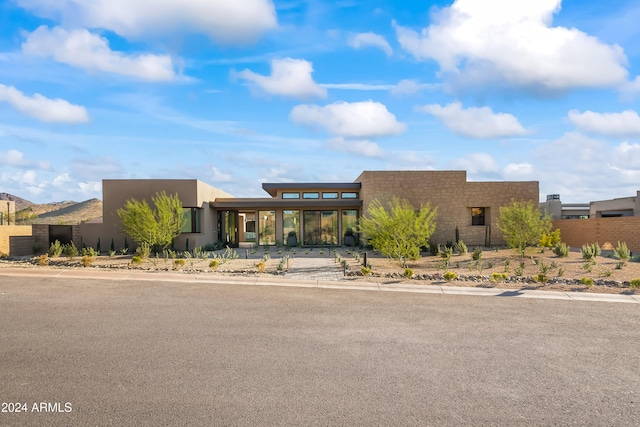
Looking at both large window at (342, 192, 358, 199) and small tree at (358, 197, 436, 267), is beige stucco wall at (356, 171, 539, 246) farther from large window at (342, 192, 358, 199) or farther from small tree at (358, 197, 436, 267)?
small tree at (358, 197, 436, 267)

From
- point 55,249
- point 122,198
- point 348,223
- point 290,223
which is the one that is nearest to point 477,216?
point 348,223

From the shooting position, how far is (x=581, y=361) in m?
6.28

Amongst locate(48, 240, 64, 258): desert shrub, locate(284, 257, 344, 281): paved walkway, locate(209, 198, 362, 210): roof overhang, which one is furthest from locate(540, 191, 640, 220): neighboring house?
locate(48, 240, 64, 258): desert shrub

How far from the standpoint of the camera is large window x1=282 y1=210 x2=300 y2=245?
1119 inches

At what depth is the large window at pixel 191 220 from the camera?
77.2 feet

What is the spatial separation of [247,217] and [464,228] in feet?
57.8

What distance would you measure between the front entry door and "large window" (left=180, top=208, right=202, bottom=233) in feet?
14.5

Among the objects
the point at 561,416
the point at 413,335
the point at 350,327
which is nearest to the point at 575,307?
the point at 413,335

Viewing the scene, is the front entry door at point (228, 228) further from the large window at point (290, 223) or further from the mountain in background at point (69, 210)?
the mountain in background at point (69, 210)

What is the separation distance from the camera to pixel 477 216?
89.5ft

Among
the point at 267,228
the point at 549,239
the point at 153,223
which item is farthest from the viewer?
the point at 267,228

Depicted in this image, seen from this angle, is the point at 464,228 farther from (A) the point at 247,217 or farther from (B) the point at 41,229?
(B) the point at 41,229

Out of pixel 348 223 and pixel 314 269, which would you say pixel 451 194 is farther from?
pixel 314 269

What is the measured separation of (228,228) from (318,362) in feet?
81.8
